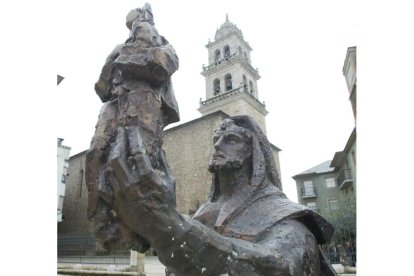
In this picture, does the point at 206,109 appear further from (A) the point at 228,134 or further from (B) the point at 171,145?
(A) the point at 228,134

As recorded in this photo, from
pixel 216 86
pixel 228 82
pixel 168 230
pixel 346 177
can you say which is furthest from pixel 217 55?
pixel 168 230

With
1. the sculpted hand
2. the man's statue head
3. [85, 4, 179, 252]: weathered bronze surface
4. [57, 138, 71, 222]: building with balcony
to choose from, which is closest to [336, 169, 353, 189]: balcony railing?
[57, 138, 71, 222]: building with balcony

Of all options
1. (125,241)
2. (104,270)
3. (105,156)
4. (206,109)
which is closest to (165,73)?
(105,156)

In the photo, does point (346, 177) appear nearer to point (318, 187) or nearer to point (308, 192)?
point (318, 187)

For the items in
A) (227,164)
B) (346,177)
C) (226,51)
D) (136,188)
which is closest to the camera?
(136,188)

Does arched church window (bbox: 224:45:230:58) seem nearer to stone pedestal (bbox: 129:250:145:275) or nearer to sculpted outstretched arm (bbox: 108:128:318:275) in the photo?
stone pedestal (bbox: 129:250:145:275)

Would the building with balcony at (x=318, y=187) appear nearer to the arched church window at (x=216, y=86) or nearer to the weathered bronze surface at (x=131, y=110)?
the arched church window at (x=216, y=86)

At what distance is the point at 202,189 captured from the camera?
2242cm

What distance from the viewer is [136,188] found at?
0.86 m

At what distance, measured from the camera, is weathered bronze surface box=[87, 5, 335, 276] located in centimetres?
89

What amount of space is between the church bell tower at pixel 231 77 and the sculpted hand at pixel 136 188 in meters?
30.5

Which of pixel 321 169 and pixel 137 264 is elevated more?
pixel 321 169

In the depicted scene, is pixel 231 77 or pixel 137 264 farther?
pixel 231 77

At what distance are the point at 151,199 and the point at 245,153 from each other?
37.5 inches
